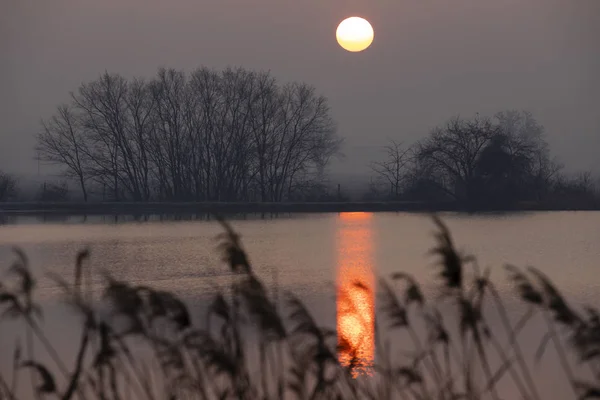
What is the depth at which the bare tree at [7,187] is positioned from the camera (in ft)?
139

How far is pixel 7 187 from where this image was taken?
141 feet

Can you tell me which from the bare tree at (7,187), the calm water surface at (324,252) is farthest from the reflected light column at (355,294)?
the bare tree at (7,187)

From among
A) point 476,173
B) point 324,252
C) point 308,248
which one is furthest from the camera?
point 476,173

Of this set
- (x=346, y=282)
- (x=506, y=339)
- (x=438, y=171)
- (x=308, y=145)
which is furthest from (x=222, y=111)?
(x=506, y=339)

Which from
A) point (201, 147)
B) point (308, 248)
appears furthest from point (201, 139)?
point (308, 248)

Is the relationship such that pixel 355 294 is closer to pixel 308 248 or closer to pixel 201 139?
pixel 308 248

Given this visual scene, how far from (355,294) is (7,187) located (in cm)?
3388

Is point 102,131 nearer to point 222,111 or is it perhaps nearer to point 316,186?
point 222,111

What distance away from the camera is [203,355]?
13.8 ft

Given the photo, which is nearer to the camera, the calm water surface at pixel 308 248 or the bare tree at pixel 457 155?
the calm water surface at pixel 308 248

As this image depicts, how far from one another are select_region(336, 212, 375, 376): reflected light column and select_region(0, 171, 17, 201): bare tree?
1782 centimetres

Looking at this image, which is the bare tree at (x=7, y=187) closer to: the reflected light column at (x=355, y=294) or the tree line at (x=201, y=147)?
the tree line at (x=201, y=147)

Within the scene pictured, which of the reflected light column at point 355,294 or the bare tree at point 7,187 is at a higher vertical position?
the bare tree at point 7,187

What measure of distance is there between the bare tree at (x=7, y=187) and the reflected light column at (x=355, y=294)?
17.8 meters
